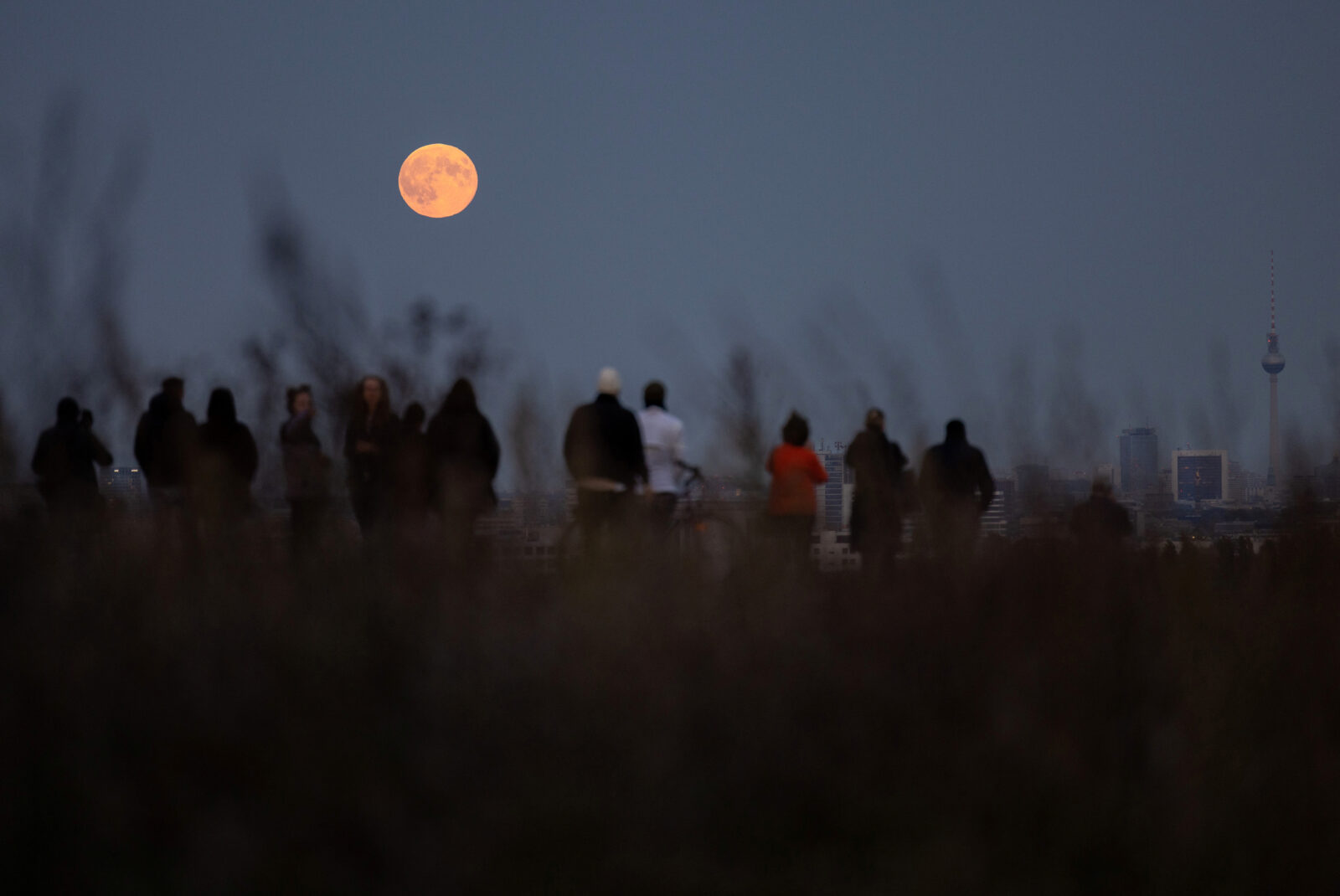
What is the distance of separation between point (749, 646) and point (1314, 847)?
1.50 m

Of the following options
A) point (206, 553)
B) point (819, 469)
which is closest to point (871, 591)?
point (206, 553)

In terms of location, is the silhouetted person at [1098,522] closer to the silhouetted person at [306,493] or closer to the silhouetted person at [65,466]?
the silhouetted person at [306,493]

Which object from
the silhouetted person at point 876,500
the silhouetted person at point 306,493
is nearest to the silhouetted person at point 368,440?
the silhouetted person at point 306,493

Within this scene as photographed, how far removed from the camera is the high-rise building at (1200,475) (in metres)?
5.12

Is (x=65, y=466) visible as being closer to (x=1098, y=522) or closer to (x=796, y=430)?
(x=1098, y=522)

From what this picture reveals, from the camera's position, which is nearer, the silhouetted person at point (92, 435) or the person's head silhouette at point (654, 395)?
the silhouetted person at point (92, 435)

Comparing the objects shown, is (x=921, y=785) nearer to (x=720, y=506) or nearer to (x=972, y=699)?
(x=972, y=699)

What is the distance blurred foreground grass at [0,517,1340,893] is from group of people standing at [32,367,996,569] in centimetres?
42

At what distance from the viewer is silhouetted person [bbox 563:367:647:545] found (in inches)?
223

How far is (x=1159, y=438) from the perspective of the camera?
5.48 m

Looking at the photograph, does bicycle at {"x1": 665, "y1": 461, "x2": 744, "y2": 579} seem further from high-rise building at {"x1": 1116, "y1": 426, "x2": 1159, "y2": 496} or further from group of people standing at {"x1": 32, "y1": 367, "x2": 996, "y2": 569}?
high-rise building at {"x1": 1116, "y1": 426, "x2": 1159, "y2": 496}

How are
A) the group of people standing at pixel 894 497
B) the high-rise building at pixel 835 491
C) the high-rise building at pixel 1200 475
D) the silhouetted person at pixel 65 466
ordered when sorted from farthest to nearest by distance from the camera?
1. the high-rise building at pixel 835 491
2. the high-rise building at pixel 1200 475
3. the group of people standing at pixel 894 497
4. the silhouetted person at pixel 65 466

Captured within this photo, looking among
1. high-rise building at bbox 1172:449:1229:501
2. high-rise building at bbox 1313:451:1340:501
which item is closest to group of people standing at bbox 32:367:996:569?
high-rise building at bbox 1172:449:1229:501

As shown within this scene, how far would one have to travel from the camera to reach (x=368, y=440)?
686 cm
